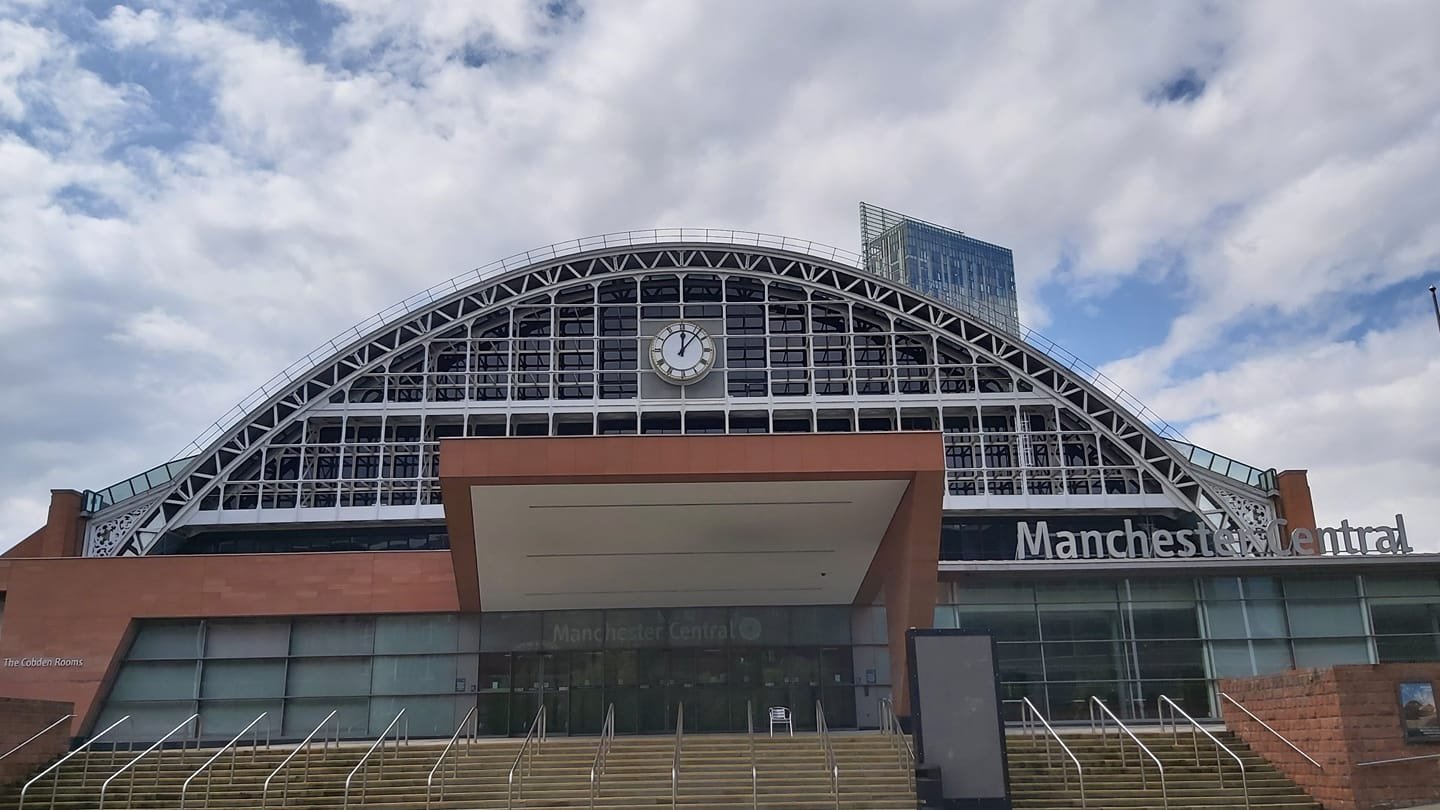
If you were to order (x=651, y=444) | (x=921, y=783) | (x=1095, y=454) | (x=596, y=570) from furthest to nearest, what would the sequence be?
(x=1095, y=454) → (x=596, y=570) → (x=651, y=444) → (x=921, y=783)

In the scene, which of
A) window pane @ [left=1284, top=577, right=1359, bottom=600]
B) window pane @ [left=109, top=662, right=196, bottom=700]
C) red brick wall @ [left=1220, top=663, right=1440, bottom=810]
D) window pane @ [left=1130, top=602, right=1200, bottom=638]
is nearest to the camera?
red brick wall @ [left=1220, top=663, right=1440, bottom=810]

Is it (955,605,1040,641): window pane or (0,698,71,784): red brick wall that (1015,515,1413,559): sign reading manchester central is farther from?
(0,698,71,784): red brick wall

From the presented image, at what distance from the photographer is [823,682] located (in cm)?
3108

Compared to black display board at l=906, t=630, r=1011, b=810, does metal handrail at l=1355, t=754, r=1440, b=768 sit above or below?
below

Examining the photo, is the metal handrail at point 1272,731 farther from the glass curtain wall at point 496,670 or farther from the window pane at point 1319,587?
the glass curtain wall at point 496,670

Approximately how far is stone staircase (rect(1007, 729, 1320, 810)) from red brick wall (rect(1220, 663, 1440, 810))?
76cm

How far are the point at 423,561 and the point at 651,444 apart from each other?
1101cm

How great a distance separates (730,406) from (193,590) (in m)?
17.5

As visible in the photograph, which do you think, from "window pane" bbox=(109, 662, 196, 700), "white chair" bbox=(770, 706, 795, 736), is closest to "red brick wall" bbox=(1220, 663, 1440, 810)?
"white chair" bbox=(770, 706, 795, 736)

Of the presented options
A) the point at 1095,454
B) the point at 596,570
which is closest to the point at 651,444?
the point at 596,570

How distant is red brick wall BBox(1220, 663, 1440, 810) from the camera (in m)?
19.8

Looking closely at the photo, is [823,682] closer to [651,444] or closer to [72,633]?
[651,444]

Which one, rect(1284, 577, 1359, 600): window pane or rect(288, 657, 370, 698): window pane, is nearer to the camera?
rect(288, 657, 370, 698): window pane

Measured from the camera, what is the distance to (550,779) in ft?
71.5
